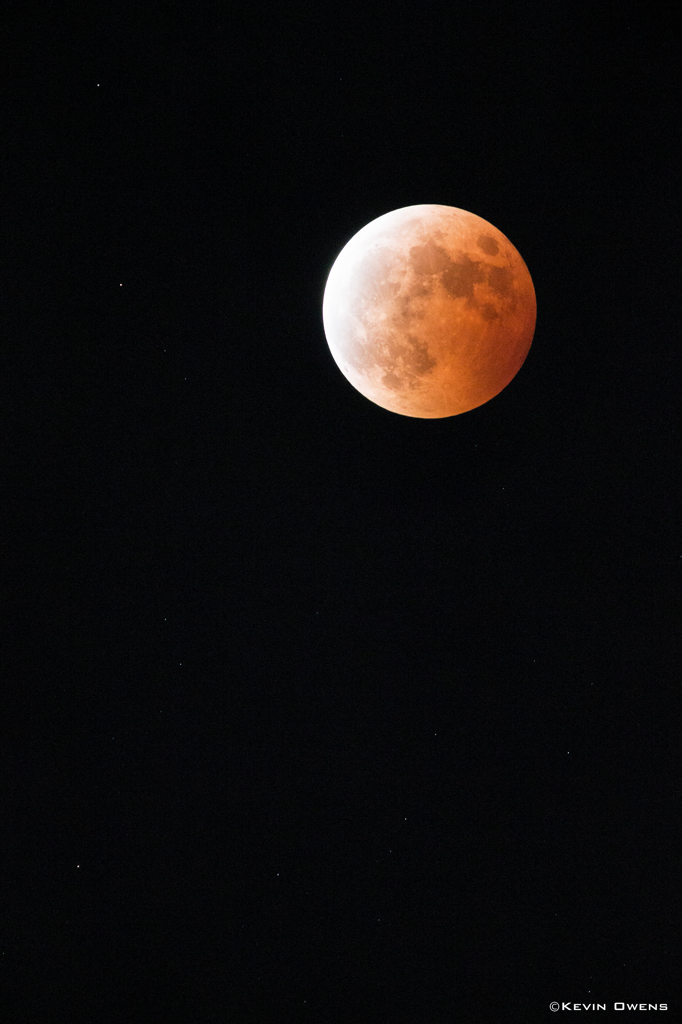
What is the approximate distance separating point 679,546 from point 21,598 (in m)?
3.26

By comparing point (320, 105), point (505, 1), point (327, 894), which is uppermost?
point (505, 1)

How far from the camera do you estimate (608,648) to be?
3.63 m

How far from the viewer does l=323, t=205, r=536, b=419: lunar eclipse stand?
8.59ft

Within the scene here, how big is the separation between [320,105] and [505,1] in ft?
3.32

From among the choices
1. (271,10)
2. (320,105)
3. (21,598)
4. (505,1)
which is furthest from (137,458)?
(505,1)

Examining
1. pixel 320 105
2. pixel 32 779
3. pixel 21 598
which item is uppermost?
pixel 320 105

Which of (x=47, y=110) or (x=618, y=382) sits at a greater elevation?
(x=47, y=110)

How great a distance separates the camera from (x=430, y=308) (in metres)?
2.60

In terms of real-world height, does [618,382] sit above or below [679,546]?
above

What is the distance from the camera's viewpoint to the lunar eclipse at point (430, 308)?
262 centimetres

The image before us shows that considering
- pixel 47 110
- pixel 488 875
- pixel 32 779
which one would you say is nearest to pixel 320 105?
pixel 47 110

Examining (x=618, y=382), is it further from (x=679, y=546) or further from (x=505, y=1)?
(x=505, y=1)

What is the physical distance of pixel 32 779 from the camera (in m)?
3.68

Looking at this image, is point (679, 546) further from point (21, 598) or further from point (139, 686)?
point (21, 598)
